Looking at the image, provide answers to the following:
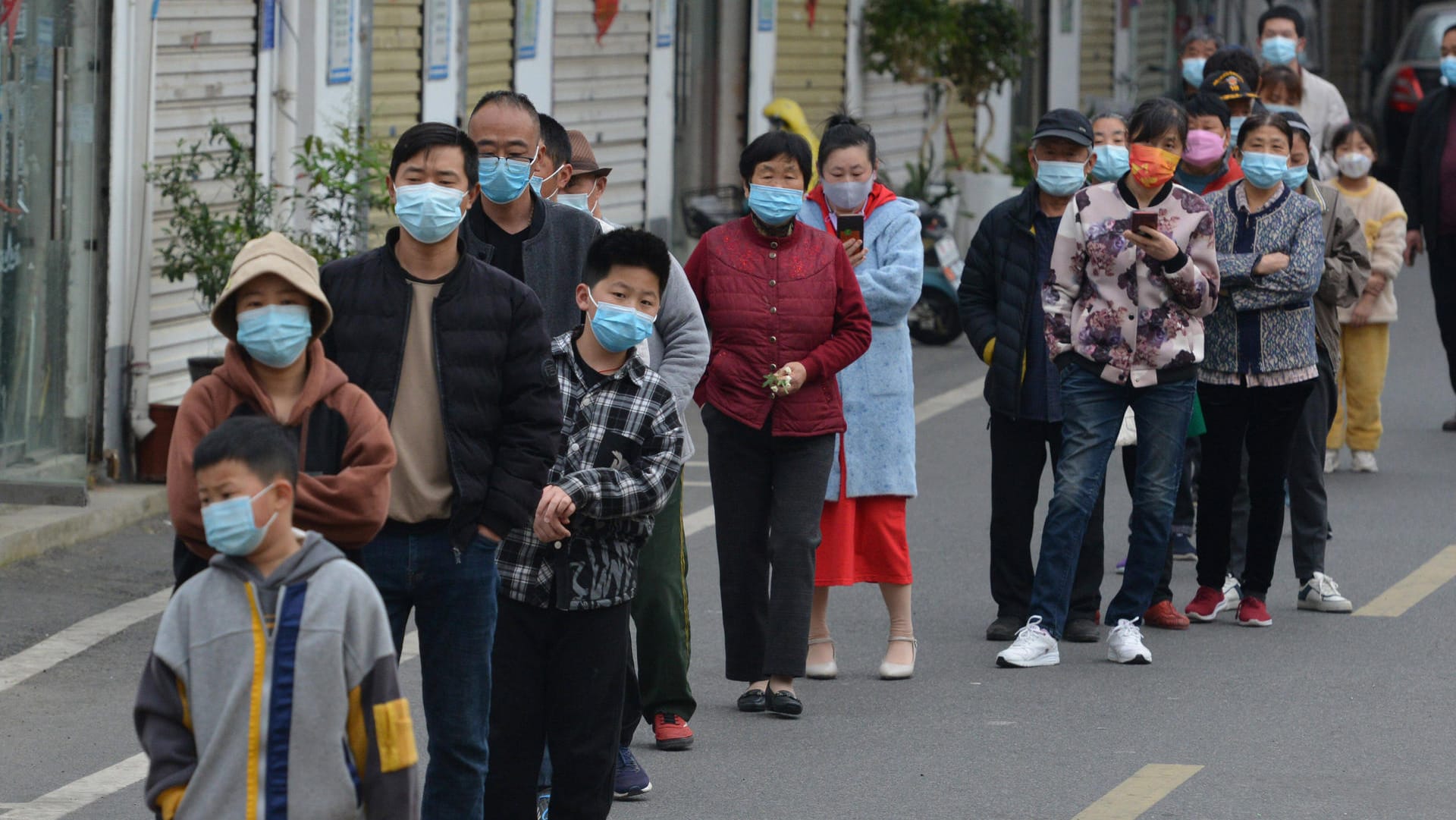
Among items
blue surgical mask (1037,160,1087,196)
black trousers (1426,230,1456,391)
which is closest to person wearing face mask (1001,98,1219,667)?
blue surgical mask (1037,160,1087,196)

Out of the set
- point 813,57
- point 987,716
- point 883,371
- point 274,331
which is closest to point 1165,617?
point 987,716

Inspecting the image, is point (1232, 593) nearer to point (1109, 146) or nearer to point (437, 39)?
point (1109, 146)

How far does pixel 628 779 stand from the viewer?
602 centimetres

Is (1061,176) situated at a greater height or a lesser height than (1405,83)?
lesser

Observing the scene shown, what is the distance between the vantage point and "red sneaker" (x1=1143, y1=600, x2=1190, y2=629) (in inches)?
319

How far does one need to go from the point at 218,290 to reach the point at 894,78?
34.1ft

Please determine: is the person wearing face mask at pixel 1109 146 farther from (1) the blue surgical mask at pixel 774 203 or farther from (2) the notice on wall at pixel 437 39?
(2) the notice on wall at pixel 437 39

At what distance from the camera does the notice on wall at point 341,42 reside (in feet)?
40.8

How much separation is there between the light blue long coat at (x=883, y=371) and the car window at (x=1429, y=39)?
1729cm

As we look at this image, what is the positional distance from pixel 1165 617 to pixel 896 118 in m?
13.5

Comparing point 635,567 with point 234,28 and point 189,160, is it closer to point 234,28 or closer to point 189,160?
point 189,160

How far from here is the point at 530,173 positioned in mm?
5988

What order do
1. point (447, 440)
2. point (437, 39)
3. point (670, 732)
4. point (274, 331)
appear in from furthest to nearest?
point (437, 39) → point (670, 732) → point (447, 440) → point (274, 331)

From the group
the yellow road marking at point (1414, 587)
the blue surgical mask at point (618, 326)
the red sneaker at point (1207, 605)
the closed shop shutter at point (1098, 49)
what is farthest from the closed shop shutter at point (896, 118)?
the blue surgical mask at point (618, 326)
